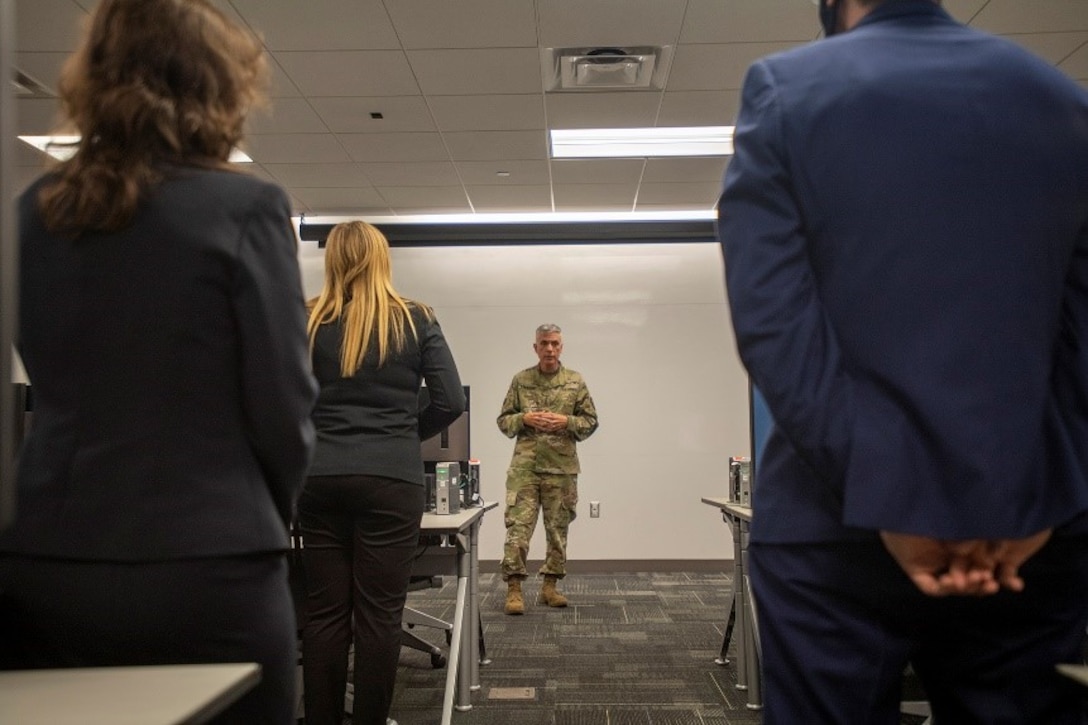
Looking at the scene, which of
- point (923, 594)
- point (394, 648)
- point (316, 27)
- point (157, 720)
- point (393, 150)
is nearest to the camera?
→ point (157, 720)

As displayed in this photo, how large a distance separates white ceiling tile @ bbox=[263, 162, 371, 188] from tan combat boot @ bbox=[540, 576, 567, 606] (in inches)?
110

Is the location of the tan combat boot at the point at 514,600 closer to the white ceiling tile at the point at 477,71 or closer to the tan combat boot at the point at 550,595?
the tan combat boot at the point at 550,595

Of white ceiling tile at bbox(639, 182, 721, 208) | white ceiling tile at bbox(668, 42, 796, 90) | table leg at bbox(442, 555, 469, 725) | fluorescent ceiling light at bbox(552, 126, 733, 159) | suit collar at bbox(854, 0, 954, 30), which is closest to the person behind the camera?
suit collar at bbox(854, 0, 954, 30)

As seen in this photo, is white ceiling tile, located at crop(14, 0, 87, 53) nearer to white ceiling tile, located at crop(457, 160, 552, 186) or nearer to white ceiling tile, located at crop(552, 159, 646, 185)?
white ceiling tile, located at crop(457, 160, 552, 186)

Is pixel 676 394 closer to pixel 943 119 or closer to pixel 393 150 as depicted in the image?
pixel 393 150

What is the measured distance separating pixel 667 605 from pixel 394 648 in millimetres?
3477

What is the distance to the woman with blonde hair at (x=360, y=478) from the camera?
2.29 m

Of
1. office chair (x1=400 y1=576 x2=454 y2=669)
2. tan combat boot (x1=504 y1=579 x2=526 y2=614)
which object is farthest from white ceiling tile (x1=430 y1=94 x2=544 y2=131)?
tan combat boot (x1=504 y1=579 x2=526 y2=614)

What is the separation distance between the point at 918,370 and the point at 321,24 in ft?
Result: 11.3

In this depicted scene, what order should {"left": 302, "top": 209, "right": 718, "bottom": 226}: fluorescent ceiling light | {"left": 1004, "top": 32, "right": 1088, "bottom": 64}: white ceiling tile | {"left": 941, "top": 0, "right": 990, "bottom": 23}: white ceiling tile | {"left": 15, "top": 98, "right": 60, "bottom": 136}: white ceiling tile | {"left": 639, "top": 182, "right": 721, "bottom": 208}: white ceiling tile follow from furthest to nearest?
{"left": 302, "top": 209, "right": 718, "bottom": 226}: fluorescent ceiling light, {"left": 639, "top": 182, "right": 721, "bottom": 208}: white ceiling tile, {"left": 15, "top": 98, "right": 60, "bottom": 136}: white ceiling tile, {"left": 1004, "top": 32, "right": 1088, "bottom": 64}: white ceiling tile, {"left": 941, "top": 0, "right": 990, "bottom": 23}: white ceiling tile

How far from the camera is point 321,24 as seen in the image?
12.4ft

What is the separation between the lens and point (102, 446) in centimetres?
96

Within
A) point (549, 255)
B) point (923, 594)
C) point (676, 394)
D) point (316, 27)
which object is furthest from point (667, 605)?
point (923, 594)

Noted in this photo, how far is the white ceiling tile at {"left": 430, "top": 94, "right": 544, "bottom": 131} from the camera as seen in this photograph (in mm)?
4680
